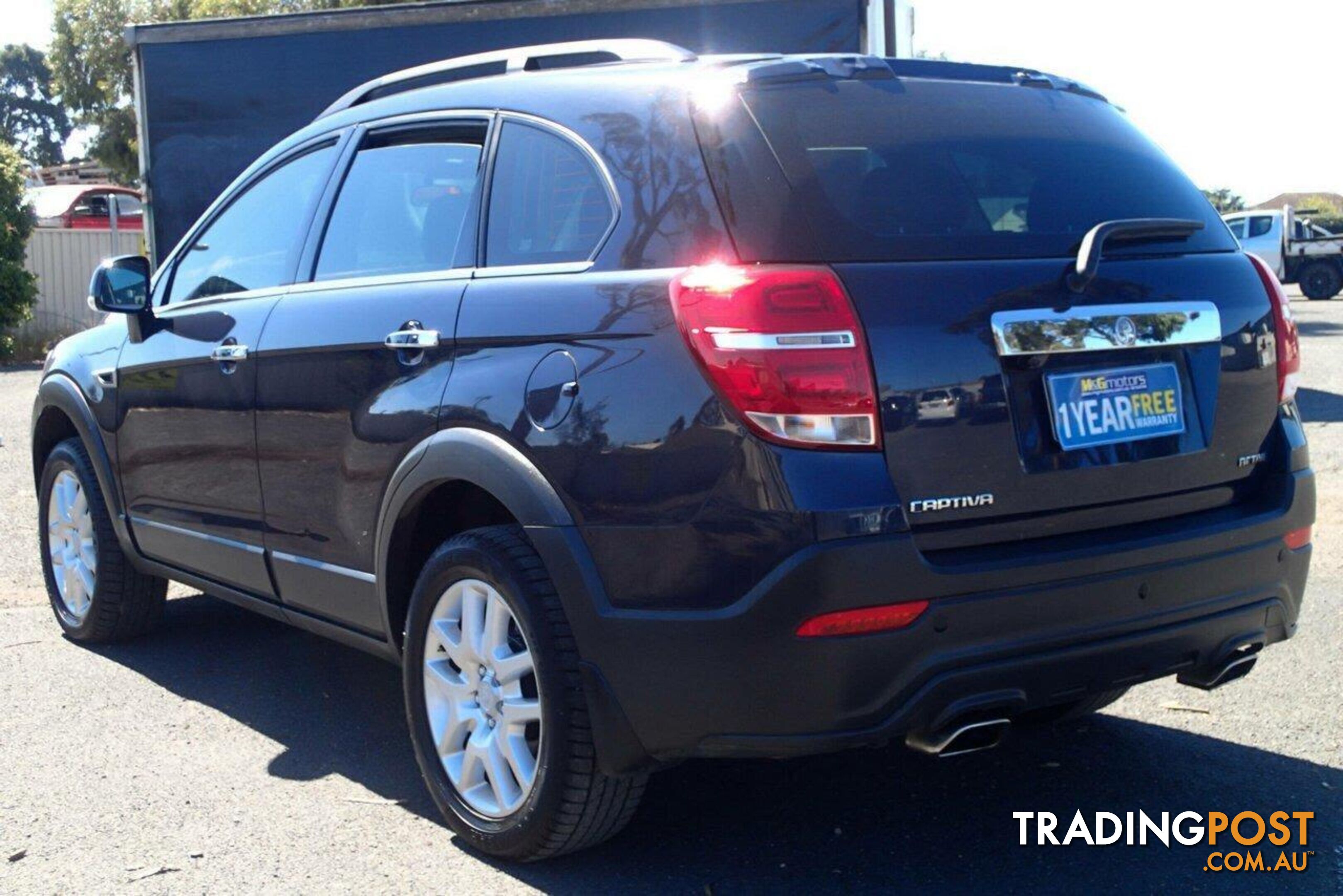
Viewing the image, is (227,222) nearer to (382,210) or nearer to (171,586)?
(382,210)

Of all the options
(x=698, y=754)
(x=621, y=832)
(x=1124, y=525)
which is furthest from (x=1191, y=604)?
(x=621, y=832)

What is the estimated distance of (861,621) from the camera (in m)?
2.99

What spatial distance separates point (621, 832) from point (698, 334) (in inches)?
55.7

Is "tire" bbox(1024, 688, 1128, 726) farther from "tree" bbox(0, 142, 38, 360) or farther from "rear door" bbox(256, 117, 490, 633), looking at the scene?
"tree" bbox(0, 142, 38, 360)

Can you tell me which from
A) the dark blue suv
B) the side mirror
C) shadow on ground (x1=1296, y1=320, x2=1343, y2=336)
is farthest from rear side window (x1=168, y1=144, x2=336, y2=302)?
shadow on ground (x1=1296, y1=320, x2=1343, y2=336)

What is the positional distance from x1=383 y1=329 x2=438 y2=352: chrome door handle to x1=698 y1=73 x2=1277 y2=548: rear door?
2.96 feet

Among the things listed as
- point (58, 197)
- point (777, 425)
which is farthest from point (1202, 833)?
point (58, 197)

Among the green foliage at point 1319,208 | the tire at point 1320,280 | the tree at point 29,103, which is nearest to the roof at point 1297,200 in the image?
the green foliage at point 1319,208

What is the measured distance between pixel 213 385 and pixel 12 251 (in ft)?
55.7

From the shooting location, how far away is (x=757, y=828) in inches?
150

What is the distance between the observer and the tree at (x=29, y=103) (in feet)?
281

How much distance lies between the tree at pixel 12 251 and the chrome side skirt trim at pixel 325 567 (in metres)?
17.2

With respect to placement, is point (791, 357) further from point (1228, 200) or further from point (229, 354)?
point (1228, 200)

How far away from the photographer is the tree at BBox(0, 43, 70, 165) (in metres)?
85.7
